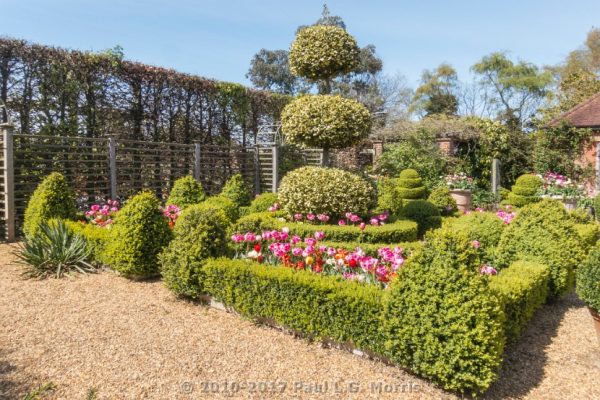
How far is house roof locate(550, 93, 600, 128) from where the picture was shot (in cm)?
1590

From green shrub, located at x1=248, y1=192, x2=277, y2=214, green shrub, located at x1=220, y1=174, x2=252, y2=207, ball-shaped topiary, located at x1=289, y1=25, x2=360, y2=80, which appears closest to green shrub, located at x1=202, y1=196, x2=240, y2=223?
green shrub, located at x1=248, y1=192, x2=277, y2=214

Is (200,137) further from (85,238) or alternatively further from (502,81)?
(502,81)

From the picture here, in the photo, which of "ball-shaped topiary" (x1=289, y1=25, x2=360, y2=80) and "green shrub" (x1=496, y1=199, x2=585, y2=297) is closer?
"green shrub" (x1=496, y1=199, x2=585, y2=297)

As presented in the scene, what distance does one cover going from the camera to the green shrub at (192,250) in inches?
181

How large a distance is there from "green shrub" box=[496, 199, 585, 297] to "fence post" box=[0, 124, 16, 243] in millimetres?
8090

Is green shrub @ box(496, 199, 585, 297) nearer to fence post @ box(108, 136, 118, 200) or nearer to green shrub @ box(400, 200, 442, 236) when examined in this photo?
green shrub @ box(400, 200, 442, 236)

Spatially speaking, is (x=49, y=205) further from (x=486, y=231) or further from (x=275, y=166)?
(x=275, y=166)

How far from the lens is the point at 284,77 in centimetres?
3331

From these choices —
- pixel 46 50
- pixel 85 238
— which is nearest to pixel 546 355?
pixel 85 238

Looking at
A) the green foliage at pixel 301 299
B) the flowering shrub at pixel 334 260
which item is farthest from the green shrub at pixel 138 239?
the green foliage at pixel 301 299

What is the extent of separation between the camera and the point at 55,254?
228 inches

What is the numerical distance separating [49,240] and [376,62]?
91.1 feet

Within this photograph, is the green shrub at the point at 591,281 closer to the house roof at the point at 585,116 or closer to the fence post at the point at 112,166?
the fence post at the point at 112,166

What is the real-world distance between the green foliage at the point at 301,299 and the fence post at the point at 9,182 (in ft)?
17.4
